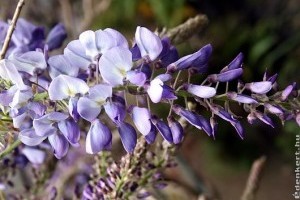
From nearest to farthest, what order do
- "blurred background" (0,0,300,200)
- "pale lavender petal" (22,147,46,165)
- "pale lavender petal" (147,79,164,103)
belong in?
"pale lavender petal" (147,79,164,103), "pale lavender petal" (22,147,46,165), "blurred background" (0,0,300,200)

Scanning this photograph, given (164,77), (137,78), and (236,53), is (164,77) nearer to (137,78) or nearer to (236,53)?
(137,78)

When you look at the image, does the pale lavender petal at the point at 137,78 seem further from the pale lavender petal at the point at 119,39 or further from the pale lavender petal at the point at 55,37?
the pale lavender petal at the point at 55,37

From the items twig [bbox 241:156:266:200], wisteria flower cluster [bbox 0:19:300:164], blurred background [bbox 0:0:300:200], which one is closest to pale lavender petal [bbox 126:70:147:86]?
wisteria flower cluster [bbox 0:19:300:164]

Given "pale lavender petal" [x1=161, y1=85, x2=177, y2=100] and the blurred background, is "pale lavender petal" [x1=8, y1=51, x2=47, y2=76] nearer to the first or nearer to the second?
"pale lavender petal" [x1=161, y1=85, x2=177, y2=100]

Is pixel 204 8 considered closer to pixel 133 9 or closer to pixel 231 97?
pixel 133 9

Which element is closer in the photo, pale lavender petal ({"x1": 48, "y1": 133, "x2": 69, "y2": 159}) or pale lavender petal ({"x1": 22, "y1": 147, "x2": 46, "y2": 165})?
pale lavender petal ({"x1": 48, "y1": 133, "x2": 69, "y2": 159})

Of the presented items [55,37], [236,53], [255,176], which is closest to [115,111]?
[55,37]

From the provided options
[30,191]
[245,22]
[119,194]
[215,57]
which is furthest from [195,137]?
[119,194]

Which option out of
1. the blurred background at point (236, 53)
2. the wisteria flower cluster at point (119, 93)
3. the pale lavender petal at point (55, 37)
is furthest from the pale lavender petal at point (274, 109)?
the blurred background at point (236, 53)
